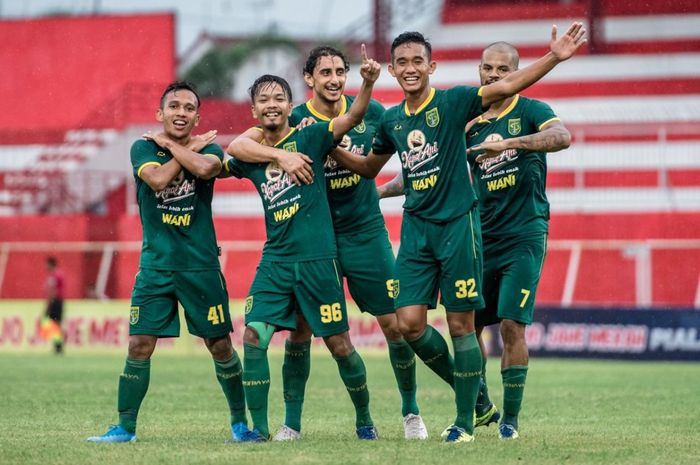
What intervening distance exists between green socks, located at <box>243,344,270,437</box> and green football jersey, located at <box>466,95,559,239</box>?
1.95 metres

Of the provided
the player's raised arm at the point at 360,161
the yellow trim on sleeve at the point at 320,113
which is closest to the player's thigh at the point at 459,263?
the player's raised arm at the point at 360,161

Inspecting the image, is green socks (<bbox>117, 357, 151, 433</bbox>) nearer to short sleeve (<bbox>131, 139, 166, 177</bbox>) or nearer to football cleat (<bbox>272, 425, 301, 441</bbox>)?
football cleat (<bbox>272, 425, 301, 441</bbox>)

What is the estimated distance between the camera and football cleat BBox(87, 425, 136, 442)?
9.27 meters

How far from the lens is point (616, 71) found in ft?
114

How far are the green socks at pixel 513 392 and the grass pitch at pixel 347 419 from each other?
0.17 m

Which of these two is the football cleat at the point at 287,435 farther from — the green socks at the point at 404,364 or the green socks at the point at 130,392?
the green socks at the point at 130,392

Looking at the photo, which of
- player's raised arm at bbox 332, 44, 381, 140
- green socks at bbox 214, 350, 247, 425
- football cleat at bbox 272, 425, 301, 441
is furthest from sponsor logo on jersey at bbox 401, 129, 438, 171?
football cleat at bbox 272, 425, 301, 441

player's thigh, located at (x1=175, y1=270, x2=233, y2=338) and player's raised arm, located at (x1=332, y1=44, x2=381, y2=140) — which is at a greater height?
player's raised arm, located at (x1=332, y1=44, x2=381, y2=140)

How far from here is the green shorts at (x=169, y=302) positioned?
9398 millimetres

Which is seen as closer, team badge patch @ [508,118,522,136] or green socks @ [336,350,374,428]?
green socks @ [336,350,374,428]

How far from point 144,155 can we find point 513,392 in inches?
118

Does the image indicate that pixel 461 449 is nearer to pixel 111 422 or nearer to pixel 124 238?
pixel 111 422

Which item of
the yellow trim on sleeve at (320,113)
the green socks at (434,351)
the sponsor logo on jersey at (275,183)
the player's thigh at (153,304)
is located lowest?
the green socks at (434,351)

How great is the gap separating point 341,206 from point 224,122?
24761mm
